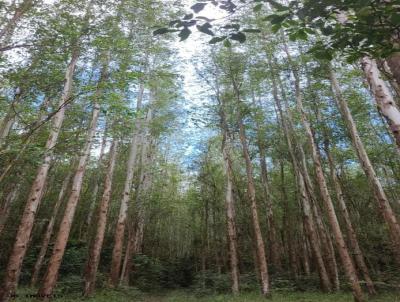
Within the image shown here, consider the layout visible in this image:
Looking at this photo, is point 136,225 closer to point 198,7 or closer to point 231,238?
point 231,238

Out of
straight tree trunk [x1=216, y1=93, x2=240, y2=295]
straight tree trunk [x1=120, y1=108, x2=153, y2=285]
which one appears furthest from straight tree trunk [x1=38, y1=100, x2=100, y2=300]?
straight tree trunk [x1=216, y1=93, x2=240, y2=295]

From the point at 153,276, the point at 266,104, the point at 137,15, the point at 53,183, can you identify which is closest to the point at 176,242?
the point at 153,276

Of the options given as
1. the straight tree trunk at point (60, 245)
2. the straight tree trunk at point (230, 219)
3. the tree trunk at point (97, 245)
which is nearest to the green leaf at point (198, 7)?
the straight tree trunk at point (60, 245)

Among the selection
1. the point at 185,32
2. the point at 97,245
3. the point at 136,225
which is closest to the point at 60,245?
the point at 97,245

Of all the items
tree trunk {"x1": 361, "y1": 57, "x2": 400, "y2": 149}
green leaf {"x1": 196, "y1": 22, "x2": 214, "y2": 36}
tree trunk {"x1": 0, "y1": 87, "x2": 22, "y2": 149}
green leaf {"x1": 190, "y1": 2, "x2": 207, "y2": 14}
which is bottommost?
green leaf {"x1": 196, "y1": 22, "x2": 214, "y2": 36}

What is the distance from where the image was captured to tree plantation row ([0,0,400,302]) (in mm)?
6918

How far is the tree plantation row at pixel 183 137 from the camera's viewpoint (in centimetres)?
692

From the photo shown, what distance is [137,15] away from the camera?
41.2 ft

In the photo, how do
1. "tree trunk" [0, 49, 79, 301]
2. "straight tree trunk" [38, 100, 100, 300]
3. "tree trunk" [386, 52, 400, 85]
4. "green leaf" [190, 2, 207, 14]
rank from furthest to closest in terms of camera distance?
Answer: "straight tree trunk" [38, 100, 100, 300] → "tree trunk" [0, 49, 79, 301] → "tree trunk" [386, 52, 400, 85] → "green leaf" [190, 2, 207, 14]

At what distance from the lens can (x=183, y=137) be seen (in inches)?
1088

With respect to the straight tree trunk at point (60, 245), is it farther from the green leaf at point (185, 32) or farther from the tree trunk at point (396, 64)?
the tree trunk at point (396, 64)

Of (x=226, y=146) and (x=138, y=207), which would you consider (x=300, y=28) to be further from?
(x=138, y=207)

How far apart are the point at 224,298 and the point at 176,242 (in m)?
21.8

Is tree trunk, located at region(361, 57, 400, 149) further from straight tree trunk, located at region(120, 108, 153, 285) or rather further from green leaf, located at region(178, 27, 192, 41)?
straight tree trunk, located at region(120, 108, 153, 285)
